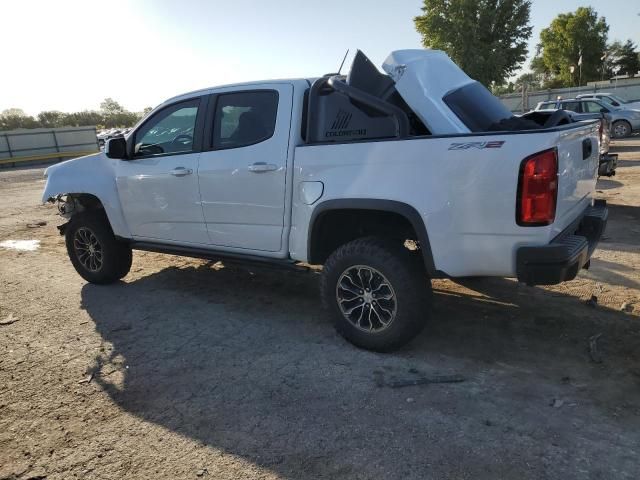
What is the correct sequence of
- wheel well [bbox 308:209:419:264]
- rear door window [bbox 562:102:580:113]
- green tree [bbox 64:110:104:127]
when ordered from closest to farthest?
wheel well [bbox 308:209:419:264] → rear door window [bbox 562:102:580:113] → green tree [bbox 64:110:104:127]

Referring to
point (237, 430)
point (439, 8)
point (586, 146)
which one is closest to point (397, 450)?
point (237, 430)

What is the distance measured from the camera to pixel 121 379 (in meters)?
3.48

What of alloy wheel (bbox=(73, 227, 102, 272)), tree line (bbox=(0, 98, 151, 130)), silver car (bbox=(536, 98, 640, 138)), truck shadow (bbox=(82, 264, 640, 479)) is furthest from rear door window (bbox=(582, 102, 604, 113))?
tree line (bbox=(0, 98, 151, 130))

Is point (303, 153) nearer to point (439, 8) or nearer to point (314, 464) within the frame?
point (314, 464)

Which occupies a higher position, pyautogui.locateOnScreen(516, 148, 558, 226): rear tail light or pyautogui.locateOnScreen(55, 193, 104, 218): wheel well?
pyautogui.locateOnScreen(516, 148, 558, 226): rear tail light

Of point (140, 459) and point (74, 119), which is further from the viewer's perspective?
point (74, 119)

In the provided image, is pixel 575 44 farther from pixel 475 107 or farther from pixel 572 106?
pixel 475 107

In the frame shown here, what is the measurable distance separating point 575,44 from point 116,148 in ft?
229

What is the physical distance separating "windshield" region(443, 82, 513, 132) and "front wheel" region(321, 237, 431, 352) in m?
1.14

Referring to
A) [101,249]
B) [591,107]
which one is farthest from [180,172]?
[591,107]

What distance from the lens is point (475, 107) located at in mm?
4023

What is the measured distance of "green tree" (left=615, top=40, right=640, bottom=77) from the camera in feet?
236

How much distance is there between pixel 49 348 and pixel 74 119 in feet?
172

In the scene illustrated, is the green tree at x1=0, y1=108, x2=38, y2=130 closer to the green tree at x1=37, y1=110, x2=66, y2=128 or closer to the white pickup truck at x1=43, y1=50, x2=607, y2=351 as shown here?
the green tree at x1=37, y1=110, x2=66, y2=128
